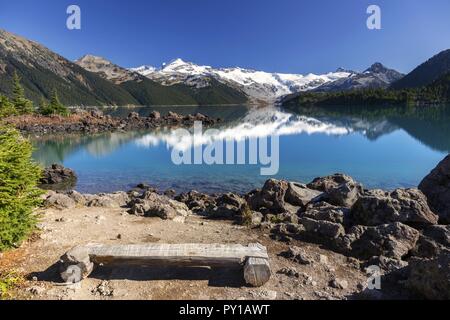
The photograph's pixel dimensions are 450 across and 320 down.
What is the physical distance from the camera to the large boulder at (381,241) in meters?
13.3

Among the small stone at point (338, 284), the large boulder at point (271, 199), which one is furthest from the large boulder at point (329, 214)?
the small stone at point (338, 284)

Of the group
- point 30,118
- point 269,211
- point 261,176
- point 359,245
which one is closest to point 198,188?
point 261,176

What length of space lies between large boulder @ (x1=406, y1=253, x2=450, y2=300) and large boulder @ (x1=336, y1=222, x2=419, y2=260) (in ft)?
11.0

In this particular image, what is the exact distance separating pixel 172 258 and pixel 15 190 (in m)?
6.25

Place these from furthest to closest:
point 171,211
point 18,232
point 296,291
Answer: point 171,211 < point 18,232 < point 296,291

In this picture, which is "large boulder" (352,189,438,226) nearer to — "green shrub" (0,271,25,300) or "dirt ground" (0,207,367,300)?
"dirt ground" (0,207,367,300)

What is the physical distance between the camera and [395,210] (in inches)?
592

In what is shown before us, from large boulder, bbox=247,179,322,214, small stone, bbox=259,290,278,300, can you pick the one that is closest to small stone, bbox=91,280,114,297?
small stone, bbox=259,290,278,300

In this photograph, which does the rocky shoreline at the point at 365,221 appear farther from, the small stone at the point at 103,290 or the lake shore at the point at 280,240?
the small stone at the point at 103,290

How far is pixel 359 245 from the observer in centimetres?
1387

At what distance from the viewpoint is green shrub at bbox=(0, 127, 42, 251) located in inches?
482
